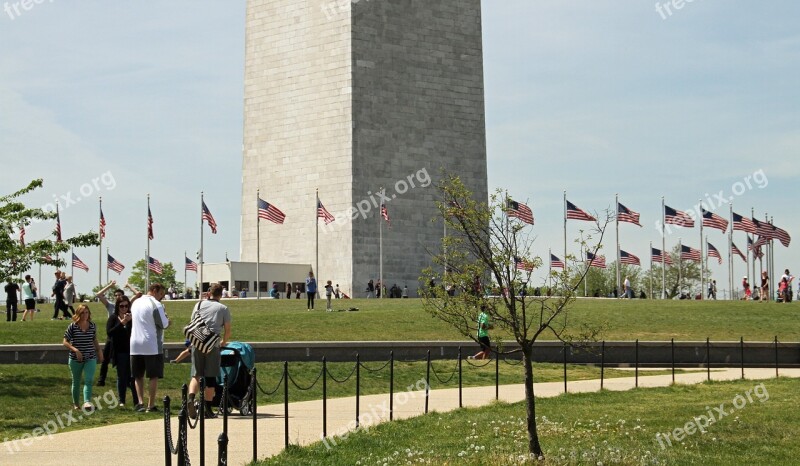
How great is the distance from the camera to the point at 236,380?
61.4 ft

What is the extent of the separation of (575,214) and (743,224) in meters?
8.61

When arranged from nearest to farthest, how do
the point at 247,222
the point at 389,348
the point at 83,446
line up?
the point at 83,446, the point at 389,348, the point at 247,222

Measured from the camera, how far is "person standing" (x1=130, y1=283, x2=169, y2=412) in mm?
18859

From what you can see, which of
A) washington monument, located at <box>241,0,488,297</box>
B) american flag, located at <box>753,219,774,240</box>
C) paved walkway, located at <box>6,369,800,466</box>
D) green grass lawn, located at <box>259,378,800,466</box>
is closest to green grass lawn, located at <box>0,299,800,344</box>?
paved walkway, located at <box>6,369,800,466</box>

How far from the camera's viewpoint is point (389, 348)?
30734mm

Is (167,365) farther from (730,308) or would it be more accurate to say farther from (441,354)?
(730,308)

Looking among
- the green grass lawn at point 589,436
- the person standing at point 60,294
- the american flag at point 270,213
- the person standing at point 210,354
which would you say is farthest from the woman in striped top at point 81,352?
the american flag at point 270,213

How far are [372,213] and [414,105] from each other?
696 centimetres

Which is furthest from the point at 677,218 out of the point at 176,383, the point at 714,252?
the point at 176,383

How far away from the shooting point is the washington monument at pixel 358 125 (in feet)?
218

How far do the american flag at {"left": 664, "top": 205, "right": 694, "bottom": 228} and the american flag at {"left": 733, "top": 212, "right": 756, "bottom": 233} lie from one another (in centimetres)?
398

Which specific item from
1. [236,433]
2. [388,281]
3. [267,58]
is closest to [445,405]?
[236,433]

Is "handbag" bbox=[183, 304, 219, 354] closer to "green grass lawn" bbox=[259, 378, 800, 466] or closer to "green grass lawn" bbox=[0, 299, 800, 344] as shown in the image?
"green grass lawn" bbox=[259, 378, 800, 466]

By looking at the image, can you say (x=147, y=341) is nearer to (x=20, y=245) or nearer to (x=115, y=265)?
(x=20, y=245)
